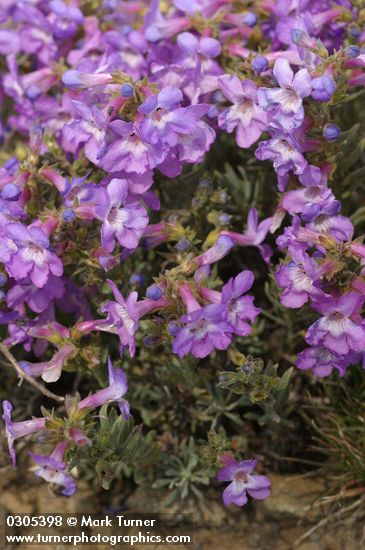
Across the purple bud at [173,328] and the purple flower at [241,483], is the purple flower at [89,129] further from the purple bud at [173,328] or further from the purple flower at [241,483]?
the purple flower at [241,483]

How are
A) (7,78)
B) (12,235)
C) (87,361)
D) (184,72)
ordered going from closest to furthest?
(12,235) < (87,361) < (184,72) < (7,78)

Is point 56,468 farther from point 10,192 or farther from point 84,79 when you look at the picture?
point 84,79

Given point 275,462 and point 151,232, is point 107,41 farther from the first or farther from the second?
point 275,462

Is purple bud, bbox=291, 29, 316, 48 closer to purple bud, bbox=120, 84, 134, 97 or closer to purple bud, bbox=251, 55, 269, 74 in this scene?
purple bud, bbox=251, 55, 269, 74

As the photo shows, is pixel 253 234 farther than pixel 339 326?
Yes

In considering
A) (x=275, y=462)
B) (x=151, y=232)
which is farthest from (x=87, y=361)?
(x=275, y=462)

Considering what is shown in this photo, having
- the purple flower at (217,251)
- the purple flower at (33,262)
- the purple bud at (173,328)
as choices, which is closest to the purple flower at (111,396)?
the purple bud at (173,328)

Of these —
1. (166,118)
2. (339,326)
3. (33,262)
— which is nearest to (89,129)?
(166,118)
